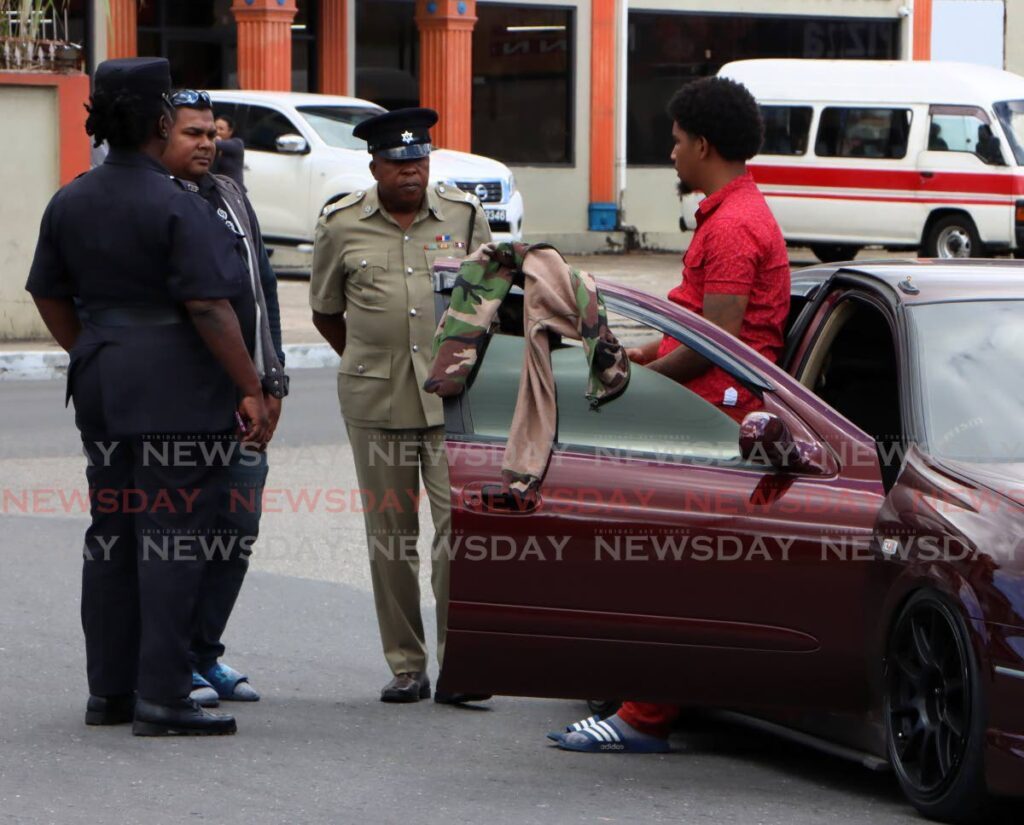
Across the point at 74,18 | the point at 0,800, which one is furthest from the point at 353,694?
the point at 74,18

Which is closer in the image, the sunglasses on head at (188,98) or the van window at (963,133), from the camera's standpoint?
the sunglasses on head at (188,98)

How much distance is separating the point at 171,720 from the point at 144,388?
0.94 metres

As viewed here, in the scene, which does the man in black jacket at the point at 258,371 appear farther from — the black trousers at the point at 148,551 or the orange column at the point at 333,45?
the orange column at the point at 333,45

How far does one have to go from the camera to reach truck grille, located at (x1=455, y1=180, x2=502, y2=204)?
821 inches

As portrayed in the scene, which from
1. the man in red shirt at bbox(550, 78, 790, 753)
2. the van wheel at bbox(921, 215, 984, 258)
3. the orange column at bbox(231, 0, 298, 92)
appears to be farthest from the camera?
the orange column at bbox(231, 0, 298, 92)

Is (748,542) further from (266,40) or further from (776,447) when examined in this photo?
(266,40)

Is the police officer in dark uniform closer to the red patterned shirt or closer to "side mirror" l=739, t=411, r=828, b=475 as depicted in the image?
the red patterned shirt

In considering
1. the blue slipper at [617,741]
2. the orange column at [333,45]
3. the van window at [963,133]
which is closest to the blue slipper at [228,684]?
the blue slipper at [617,741]

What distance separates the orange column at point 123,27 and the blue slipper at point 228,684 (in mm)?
18136

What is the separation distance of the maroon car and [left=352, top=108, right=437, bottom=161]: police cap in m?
1.09

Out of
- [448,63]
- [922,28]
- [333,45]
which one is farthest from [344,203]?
[922,28]

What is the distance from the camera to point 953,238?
23.2 meters

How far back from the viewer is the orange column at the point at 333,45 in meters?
25.3

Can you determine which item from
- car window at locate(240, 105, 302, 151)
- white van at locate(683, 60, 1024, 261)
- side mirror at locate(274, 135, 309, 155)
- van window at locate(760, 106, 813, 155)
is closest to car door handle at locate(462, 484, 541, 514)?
side mirror at locate(274, 135, 309, 155)
